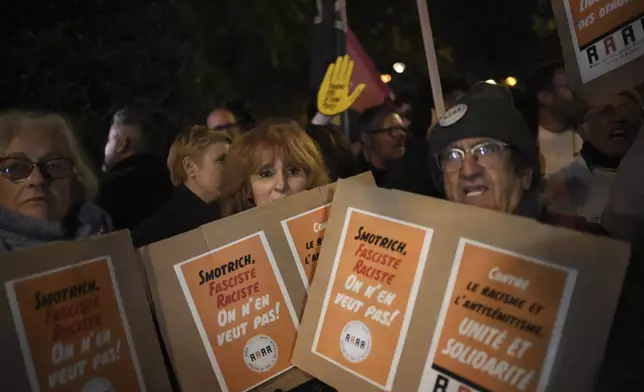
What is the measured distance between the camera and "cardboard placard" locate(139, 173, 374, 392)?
951 mm

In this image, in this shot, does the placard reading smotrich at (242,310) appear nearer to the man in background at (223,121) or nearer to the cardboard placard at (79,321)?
the cardboard placard at (79,321)

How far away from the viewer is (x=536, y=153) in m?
1.26

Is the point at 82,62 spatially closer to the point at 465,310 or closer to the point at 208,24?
the point at 208,24

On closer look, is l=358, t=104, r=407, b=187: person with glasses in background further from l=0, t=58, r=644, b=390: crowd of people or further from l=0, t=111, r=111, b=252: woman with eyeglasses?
l=0, t=111, r=111, b=252: woman with eyeglasses

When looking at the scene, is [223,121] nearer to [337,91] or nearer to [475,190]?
[337,91]

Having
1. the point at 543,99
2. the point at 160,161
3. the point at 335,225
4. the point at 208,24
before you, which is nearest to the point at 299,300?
the point at 335,225

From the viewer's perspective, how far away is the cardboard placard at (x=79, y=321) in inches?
31.6

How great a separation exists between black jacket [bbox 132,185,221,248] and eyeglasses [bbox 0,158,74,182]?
0.32 m

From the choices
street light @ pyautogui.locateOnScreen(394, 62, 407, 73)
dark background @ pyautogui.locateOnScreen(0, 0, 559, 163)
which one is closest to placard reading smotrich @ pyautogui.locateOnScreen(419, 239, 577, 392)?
dark background @ pyautogui.locateOnScreen(0, 0, 559, 163)

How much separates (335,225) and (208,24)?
14.0ft

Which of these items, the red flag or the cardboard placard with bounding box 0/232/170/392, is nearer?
the cardboard placard with bounding box 0/232/170/392

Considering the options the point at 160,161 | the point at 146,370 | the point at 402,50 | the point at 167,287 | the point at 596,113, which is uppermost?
the point at 402,50

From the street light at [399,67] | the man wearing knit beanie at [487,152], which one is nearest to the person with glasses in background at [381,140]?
the man wearing knit beanie at [487,152]

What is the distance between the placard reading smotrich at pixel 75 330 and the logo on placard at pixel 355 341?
0.33 metres
